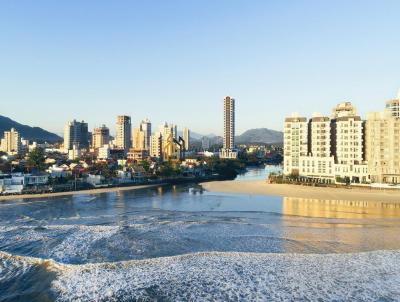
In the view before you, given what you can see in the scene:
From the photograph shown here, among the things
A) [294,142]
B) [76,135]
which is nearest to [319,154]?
[294,142]

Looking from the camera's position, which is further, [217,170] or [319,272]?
[217,170]

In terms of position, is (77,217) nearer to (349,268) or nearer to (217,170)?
(349,268)

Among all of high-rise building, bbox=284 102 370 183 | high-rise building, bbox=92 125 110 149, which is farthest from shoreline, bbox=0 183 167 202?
high-rise building, bbox=92 125 110 149

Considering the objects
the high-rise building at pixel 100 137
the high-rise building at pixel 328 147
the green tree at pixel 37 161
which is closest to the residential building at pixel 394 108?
the high-rise building at pixel 328 147

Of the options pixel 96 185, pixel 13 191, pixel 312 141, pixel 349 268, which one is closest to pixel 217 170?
pixel 312 141

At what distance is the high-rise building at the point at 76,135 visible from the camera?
136500 millimetres

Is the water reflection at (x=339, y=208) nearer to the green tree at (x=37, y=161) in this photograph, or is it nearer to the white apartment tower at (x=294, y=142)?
the white apartment tower at (x=294, y=142)

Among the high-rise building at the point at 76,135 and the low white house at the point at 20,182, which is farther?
the high-rise building at the point at 76,135

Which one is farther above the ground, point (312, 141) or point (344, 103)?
point (344, 103)

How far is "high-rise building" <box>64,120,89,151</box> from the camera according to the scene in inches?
5374

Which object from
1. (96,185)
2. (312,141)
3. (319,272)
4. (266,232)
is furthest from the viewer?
(312,141)

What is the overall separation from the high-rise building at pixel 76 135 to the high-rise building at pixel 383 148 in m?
105

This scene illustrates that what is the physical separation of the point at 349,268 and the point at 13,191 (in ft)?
117

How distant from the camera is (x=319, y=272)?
14.1 m
